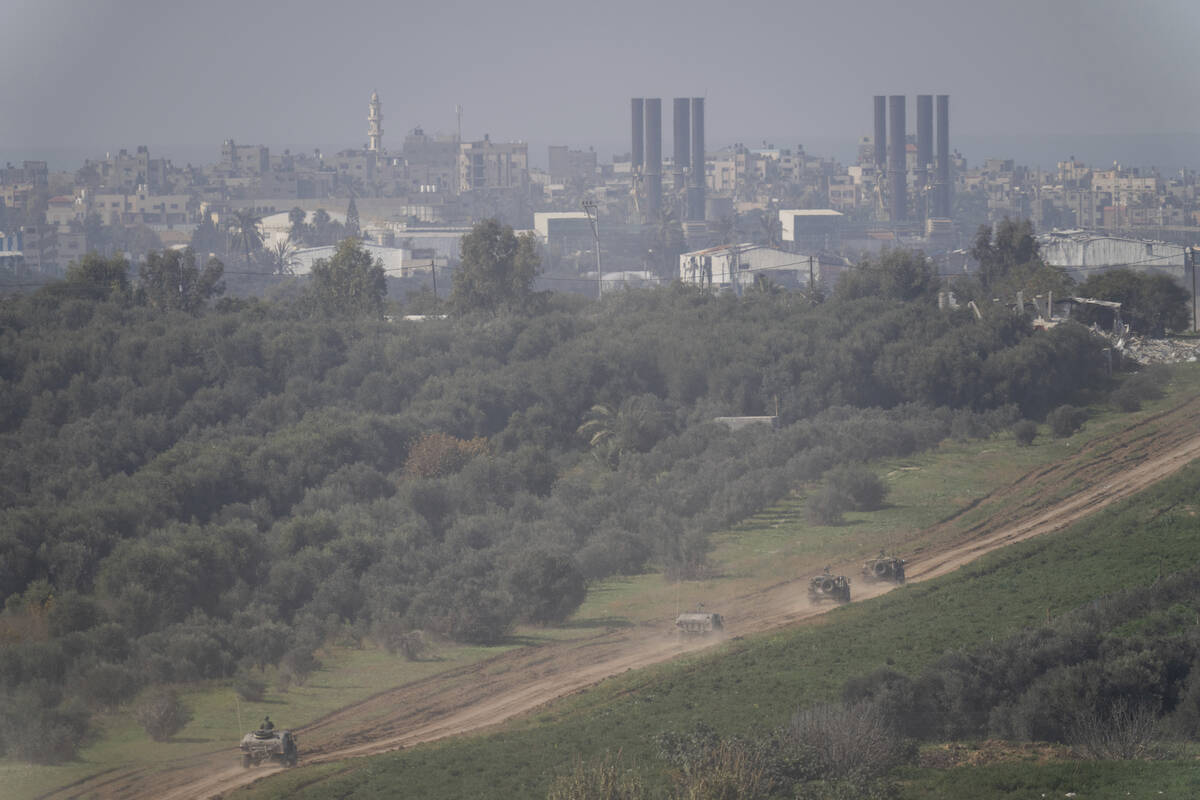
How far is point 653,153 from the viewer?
172000 mm

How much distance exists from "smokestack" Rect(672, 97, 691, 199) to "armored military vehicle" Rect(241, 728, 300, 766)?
6423 inches

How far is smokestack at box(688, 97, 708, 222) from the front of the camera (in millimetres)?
174125

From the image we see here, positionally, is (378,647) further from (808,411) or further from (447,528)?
(808,411)

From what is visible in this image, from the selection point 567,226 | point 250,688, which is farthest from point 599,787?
point 567,226

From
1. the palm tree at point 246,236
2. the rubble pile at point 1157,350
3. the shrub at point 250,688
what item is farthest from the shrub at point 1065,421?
the palm tree at point 246,236

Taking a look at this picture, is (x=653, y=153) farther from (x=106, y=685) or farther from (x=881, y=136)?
(x=106, y=685)

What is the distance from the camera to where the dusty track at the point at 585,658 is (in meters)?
18.2

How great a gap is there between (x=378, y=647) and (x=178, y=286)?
35.0 metres

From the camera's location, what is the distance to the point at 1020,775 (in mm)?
13625

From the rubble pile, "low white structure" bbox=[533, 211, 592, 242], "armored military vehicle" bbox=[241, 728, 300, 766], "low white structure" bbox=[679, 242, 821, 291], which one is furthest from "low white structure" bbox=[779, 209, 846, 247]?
"armored military vehicle" bbox=[241, 728, 300, 766]

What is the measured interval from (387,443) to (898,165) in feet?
464

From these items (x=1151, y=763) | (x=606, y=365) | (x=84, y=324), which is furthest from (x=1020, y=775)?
(x=84, y=324)

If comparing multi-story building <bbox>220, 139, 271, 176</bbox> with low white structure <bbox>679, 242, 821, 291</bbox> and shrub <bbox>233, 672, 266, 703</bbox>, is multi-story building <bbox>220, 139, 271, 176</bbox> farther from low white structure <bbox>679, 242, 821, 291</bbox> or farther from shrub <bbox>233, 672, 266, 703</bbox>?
shrub <bbox>233, 672, 266, 703</bbox>

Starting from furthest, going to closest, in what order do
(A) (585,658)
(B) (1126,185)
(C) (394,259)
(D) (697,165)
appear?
(D) (697,165) < (B) (1126,185) < (C) (394,259) < (A) (585,658)
